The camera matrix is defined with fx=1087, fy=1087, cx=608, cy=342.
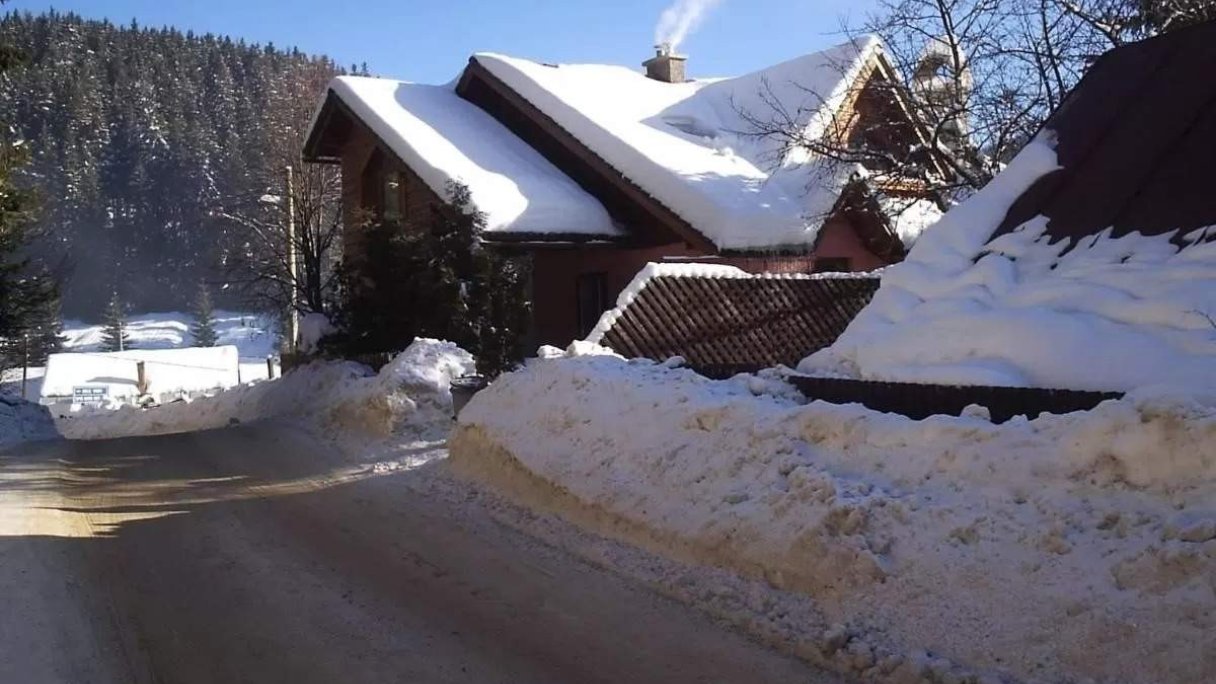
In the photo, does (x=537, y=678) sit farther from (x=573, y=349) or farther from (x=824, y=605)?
(x=573, y=349)

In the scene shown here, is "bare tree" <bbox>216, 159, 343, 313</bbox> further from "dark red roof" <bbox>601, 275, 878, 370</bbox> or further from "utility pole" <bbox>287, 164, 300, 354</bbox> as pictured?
"dark red roof" <bbox>601, 275, 878, 370</bbox>

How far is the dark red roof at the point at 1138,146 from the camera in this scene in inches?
326

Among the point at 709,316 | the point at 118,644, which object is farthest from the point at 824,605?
the point at 709,316

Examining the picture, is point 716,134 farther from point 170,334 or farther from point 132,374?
point 170,334

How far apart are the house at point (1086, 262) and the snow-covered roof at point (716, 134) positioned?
8.11 metres

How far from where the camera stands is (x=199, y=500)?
9.85 meters

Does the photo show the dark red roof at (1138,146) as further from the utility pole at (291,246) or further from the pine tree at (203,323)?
the pine tree at (203,323)

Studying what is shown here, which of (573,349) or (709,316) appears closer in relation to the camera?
(573,349)

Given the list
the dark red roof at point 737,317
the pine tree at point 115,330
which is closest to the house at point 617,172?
the dark red roof at point 737,317

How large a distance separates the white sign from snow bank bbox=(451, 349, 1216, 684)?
150 feet

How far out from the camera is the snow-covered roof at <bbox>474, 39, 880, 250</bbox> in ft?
61.0

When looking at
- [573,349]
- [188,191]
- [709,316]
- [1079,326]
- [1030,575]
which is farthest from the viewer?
[188,191]

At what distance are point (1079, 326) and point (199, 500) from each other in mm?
7487

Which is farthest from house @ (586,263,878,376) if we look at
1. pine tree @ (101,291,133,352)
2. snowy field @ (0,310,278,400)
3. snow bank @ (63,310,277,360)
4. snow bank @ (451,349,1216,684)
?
pine tree @ (101,291,133,352)
